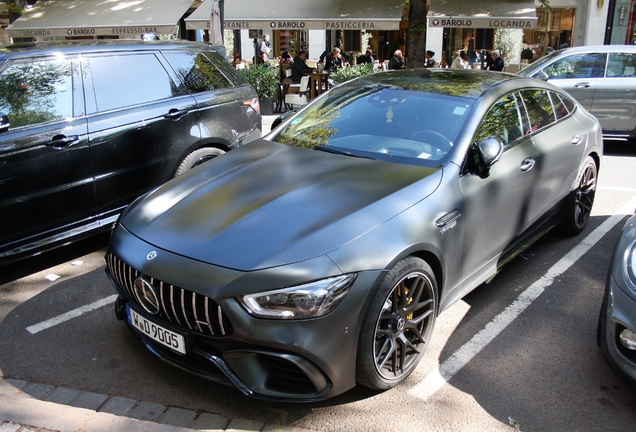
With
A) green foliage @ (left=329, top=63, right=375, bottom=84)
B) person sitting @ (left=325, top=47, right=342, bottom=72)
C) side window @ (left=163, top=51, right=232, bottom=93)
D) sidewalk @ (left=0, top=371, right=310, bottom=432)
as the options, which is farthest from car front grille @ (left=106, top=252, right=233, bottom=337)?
person sitting @ (left=325, top=47, right=342, bottom=72)

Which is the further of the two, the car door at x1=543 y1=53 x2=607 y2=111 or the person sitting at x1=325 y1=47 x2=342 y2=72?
the person sitting at x1=325 y1=47 x2=342 y2=72

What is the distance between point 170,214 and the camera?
3.34 metres

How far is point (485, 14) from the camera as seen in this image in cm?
1441

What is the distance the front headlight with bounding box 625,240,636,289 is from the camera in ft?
10.0

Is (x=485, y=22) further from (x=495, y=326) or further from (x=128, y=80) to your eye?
(x=495, y=326)

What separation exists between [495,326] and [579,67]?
7601mm

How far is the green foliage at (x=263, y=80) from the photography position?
43.5 feet

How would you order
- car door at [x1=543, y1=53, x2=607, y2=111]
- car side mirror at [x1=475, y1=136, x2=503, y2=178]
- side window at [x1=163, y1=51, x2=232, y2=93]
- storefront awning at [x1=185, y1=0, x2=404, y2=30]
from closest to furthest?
car side mirror at [x1=475, y1=136, x2=503, y2=178] → side window at [x1=163, y1=51, x2=232, y2=93] → car door at [x1=543, y1=53, x2=607, y2=111] → storefront awning at [x1=185, y1=0, x2=404, y2=30]

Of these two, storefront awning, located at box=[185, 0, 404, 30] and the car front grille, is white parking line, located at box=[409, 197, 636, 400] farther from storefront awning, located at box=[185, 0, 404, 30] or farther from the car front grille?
storefront awning, located at box=[185, 0, 404, 30]

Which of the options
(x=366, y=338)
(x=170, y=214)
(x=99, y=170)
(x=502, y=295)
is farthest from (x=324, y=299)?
(x=99, y=170)

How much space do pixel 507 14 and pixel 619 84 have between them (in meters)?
5.44

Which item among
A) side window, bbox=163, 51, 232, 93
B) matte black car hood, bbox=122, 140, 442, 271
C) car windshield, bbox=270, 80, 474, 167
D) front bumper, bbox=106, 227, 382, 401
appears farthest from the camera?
side window, bbox=163, 51, 232, 93

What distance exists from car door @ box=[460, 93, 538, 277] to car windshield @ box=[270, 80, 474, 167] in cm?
22

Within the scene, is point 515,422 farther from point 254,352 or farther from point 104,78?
point 104,78
